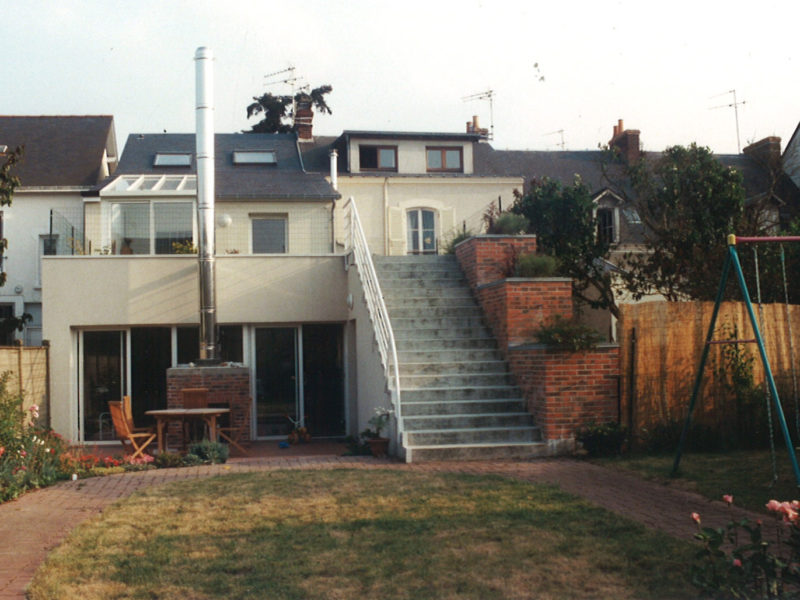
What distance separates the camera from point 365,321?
13.5m

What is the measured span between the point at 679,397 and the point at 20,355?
971 centimetres

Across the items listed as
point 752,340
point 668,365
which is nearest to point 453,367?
point 668,365

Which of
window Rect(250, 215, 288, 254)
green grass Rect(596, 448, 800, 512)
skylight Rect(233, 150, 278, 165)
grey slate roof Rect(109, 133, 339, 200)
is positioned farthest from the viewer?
skylight Rect(233, 150, 278, 165)

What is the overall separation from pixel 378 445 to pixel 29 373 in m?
6.57

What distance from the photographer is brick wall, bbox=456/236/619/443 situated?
10703mm

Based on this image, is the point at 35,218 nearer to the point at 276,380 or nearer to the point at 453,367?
the point at 276,380

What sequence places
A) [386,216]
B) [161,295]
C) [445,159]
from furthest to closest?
[445,159], [386,216], [161,295]

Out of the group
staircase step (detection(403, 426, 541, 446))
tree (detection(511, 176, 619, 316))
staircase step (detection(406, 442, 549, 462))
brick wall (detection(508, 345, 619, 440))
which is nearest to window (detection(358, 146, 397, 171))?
tree (detection(511, 176, 619, 316))

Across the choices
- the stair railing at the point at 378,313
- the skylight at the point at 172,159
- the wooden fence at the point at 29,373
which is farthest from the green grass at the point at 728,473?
the skylight at the point at 172,159

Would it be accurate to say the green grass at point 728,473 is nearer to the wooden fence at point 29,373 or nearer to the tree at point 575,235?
the tree at point 575,235

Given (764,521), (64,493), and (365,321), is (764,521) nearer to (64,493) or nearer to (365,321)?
(64,493)

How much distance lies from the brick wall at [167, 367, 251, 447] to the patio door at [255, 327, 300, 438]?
4.90 feet

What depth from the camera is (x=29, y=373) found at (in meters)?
14.0

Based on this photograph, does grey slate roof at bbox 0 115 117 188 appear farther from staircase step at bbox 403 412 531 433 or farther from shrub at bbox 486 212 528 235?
staircase step at bbox 403 412 531 433
